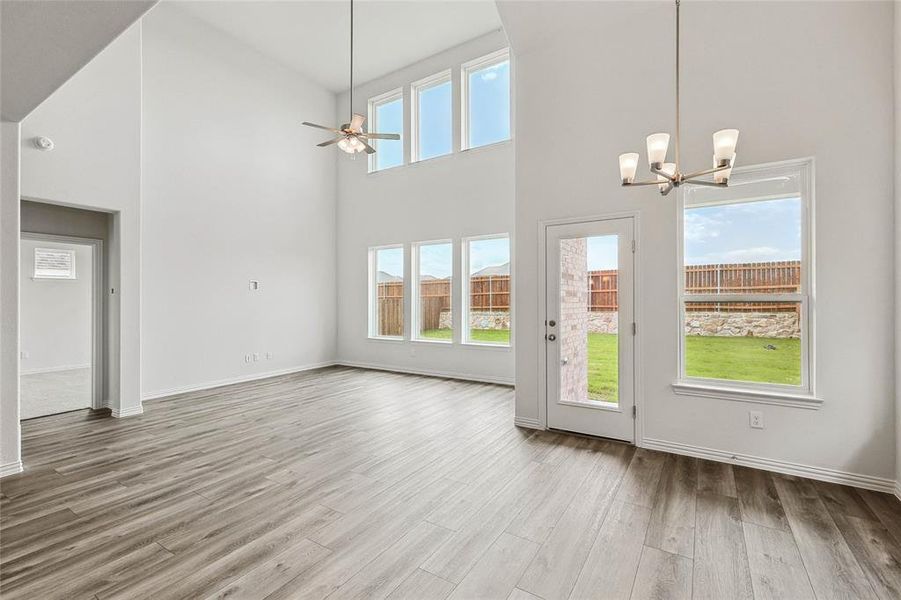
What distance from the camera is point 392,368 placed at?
762 cm

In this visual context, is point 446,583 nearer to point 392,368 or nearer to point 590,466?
point 590,466

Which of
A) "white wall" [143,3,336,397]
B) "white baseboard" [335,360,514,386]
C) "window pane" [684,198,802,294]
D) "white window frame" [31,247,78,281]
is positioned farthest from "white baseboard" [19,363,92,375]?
"window pane" [684,198,802,294]

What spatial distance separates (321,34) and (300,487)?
6859mm

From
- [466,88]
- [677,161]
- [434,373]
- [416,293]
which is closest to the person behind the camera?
[677,161]

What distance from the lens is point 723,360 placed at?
11.3 ft

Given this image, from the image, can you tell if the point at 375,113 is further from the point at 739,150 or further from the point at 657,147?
the point at 657,147

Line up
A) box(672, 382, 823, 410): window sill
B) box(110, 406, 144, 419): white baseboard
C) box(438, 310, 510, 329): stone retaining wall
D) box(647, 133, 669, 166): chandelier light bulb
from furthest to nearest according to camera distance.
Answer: box(438, 310, 510, 329): stone retaining wall, box(110, 406, 144, 419): white baseboard, box(672, 382, 823, 410): window sill, box(647, 133, 669, 166): chandelier light bulb

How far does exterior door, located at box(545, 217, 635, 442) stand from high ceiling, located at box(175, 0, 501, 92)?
4.35 m

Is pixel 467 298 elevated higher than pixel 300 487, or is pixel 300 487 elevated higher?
pixel 467 298

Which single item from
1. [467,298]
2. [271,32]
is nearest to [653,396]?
[467,298]

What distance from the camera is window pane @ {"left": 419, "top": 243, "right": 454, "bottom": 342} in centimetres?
713

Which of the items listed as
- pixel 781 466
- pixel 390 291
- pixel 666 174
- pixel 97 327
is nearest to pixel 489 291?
pixel 390 291

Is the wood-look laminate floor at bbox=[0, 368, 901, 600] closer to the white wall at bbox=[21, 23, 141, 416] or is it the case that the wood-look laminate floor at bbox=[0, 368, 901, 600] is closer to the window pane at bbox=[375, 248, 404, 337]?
the white wall at bbox=[21, 23, 141, 416]

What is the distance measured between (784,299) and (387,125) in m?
7.08
